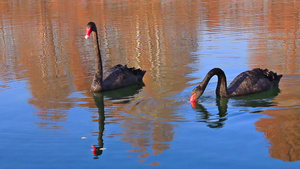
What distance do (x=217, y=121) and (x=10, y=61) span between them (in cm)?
850

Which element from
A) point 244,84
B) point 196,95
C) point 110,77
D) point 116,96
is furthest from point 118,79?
point 244,84

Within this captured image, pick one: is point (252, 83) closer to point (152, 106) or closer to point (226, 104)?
point (226, 104)

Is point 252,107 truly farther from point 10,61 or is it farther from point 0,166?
point 10,61

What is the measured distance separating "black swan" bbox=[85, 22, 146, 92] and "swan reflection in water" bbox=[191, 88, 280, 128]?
197cm

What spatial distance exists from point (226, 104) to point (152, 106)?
1.22 metres

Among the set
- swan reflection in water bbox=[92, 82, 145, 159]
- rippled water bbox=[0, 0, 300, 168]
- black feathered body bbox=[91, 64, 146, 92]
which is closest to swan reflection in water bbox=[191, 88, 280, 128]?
rippled water bbox=[0, 0, 300, 168]

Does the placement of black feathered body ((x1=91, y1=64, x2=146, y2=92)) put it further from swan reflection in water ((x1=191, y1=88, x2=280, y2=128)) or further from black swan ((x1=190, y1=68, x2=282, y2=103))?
Answer: black swan ((x1=190, y1=68, x2=282, y2=103))

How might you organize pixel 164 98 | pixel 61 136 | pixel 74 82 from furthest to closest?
pixel 74 82, pixel 164 98, pixel 61 136

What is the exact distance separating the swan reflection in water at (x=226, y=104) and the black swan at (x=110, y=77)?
1.97 meters

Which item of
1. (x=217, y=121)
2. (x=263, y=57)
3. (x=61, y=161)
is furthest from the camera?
(x=263, y=57)

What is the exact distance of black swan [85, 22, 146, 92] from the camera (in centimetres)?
995

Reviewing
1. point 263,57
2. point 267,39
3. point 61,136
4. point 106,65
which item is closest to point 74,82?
point 106,65

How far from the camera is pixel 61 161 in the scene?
605 centimetres

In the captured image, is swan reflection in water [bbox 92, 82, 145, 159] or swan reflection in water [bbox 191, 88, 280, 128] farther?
swan reflection in water [bbox 92, 82, 145, 159]
